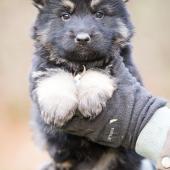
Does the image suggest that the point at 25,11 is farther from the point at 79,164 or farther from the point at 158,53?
the point at 79,164

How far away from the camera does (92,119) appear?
4.36 metres

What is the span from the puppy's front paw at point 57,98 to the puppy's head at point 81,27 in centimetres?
21

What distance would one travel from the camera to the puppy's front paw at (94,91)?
4.38 meters

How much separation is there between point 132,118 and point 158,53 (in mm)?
6342

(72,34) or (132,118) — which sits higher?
(72,34)

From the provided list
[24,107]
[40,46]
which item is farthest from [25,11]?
[40,46]

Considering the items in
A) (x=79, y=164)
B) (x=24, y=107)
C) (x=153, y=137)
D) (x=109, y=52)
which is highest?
(x=109, y=52)

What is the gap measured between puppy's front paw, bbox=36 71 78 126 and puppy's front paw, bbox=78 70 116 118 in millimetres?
50

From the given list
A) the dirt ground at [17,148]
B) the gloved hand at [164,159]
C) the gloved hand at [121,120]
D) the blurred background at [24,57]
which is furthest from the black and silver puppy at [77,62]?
the blurred background at [24,57]

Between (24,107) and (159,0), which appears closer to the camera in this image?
(24,107)

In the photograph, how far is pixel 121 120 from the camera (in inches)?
170

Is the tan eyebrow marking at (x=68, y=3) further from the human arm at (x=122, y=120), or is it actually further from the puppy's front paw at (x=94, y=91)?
the human arm at (x=122, y=120)

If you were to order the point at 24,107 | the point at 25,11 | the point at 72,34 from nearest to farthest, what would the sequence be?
the point at 72,34 < the point at 24,107 < the point at 25,11

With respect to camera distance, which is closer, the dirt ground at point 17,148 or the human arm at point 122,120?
the human arm at point 122,120
